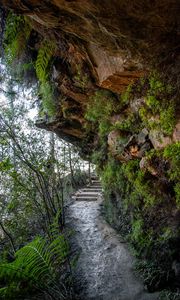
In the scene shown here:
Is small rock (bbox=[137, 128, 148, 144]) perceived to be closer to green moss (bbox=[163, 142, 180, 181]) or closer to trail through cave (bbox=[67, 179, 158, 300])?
green moss (bbox=[163, 142, 180, 181])

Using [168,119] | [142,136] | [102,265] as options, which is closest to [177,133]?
[168,119]

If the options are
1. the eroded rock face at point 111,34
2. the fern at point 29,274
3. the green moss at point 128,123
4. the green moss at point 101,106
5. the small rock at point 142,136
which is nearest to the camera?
the eroded rock face at point 111,34

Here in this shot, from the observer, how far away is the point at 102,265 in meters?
3.83

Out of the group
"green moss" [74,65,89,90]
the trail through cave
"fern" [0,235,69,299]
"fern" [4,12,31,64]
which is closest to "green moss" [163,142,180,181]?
the trail through cave

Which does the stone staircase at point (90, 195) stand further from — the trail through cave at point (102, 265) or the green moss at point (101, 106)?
the green moss at point (101, 106)

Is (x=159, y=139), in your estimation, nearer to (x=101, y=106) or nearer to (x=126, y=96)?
(x=126, y=96)

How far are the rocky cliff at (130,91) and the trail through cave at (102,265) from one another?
0.82 feet

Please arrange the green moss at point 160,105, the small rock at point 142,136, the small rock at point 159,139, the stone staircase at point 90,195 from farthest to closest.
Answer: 1. the stone staircase at point 90,195
2. the small rock at point 142,136
3. the small rock at point 159,139
4. the green moss at point 160,105

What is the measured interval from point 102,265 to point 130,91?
8.96 feet

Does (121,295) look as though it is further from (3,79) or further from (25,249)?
(3,79)

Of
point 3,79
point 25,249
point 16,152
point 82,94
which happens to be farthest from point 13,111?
point 25,249

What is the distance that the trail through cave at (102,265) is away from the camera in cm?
317

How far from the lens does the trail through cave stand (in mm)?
3174

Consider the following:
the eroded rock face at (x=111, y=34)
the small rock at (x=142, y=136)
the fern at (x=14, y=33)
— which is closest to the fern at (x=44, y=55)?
the eroded rock face at (x=111, y=34)
